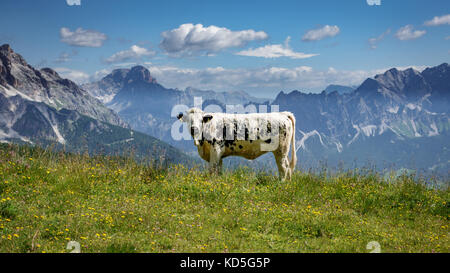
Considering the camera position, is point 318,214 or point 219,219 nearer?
point 219,219

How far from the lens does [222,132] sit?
12195 mm

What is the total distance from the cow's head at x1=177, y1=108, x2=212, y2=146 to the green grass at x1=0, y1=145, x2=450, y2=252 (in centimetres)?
138

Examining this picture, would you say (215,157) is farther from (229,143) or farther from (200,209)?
(200,209)

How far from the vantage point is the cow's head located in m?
12.2

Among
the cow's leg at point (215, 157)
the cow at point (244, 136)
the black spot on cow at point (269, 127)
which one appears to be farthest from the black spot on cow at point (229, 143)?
the black spot on cow at point (269, 127)

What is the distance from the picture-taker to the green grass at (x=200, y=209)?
671 cm

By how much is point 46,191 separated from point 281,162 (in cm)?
728

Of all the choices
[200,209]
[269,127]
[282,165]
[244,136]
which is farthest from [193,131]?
[200,209]

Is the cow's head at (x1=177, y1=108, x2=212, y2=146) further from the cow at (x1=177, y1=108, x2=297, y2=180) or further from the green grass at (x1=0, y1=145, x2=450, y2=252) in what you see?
the green grass at (x1=0, y1=145, x2=450, y2=252)

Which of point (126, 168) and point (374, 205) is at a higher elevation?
point (126, 168)

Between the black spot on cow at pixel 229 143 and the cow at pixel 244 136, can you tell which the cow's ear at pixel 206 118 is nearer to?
the cow at pixel 244 136
